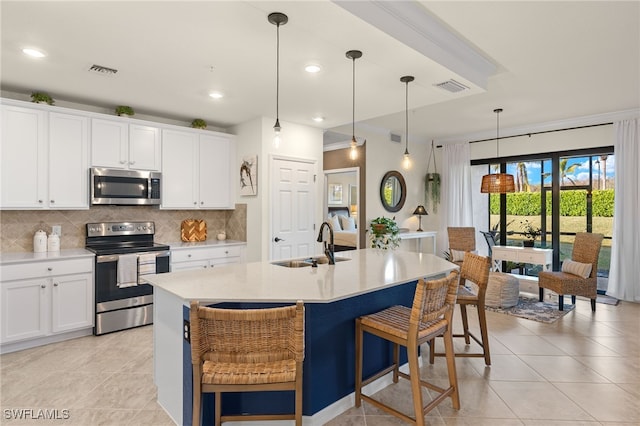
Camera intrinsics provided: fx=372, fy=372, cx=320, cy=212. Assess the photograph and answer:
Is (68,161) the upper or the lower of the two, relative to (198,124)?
lower

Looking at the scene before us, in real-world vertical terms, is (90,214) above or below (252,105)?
below

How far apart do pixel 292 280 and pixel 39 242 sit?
320 centimetres

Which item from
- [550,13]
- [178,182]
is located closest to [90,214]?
[178,182]

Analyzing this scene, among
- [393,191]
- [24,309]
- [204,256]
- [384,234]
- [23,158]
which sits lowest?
[24,309]

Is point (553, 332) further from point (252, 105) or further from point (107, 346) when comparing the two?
point (107, 346)

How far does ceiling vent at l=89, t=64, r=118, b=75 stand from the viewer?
10.7 feet

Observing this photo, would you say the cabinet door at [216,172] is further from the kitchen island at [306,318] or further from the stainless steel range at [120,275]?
the kitchen island at [306,318]

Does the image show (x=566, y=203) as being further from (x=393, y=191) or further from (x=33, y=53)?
(x=33, y=53)

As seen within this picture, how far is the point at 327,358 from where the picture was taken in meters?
2.36

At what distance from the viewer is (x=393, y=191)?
22.5 ft

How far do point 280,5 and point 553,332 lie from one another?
420 cm

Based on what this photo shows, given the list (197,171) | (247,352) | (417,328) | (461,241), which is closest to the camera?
(247,352)

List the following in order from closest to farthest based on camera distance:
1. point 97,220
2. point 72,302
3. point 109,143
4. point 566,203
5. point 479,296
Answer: point 479,296, point 72,302, point 109,143, point 97,220, point 566,203

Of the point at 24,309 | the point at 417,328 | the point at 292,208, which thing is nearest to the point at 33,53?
the point at 24,309
